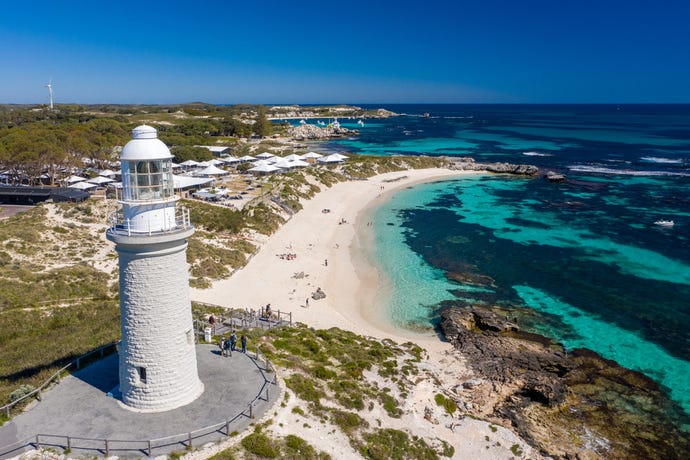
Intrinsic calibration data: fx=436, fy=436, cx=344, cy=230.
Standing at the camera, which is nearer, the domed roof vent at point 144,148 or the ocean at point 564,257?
the domed roof vent at point 144,148

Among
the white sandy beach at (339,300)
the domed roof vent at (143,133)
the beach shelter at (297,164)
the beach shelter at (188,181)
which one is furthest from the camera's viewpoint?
the beach shelter at (297,164)

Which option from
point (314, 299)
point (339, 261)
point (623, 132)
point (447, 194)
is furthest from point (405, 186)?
point (623, 132)

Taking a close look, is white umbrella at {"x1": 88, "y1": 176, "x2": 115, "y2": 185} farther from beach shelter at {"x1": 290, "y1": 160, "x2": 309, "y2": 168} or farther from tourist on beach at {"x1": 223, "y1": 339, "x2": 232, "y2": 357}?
tourist on beach at {"x1": 223, "y1": 339, "x2": 232, "y2": 357}

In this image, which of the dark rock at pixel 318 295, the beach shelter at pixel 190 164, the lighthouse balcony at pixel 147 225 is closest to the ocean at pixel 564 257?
the dark rock at pixel 318 295

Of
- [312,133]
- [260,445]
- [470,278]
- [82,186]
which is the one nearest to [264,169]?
[82,186]

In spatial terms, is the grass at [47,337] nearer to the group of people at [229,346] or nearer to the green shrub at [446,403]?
the group of people at [229,346]

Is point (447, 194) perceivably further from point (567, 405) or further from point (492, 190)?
point (567, 405)

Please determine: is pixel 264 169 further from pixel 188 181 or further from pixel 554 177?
pixel 554 177
